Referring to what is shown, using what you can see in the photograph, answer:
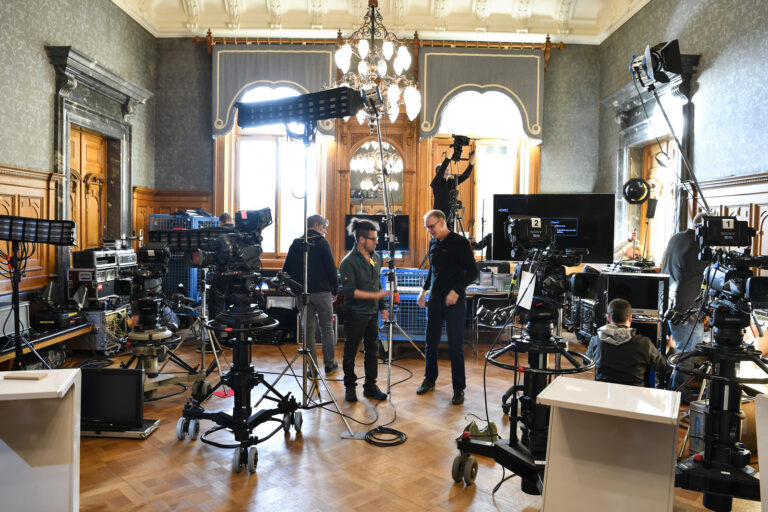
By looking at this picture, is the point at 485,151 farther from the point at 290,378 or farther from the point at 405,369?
→ the point at 290,378

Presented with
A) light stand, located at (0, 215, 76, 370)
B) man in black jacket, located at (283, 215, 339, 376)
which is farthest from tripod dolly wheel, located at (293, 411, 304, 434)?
light stand, located at (0, 215, 76, 370)

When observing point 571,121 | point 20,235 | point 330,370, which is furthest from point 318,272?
point 571,121

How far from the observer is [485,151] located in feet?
29.1

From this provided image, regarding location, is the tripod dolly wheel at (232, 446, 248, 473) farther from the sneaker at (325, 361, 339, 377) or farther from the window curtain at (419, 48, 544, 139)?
the window curtain at (419, 48, 544, 139)

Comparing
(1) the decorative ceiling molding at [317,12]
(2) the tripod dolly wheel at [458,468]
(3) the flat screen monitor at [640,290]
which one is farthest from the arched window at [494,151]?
(2) the tripod dolly wheel at [458,468]

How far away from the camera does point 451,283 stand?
4.50 meters

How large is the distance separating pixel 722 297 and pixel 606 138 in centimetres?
586

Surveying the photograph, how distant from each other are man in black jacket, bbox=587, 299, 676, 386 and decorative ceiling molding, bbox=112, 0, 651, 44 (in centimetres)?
593

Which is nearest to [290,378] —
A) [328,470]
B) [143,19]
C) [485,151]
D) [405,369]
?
[405,369]

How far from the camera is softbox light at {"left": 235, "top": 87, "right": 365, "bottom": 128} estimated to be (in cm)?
345

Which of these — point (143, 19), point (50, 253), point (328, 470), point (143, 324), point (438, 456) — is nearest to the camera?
point (328, 470)

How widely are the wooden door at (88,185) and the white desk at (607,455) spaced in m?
6.28

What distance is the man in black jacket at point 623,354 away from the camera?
3.49 meters

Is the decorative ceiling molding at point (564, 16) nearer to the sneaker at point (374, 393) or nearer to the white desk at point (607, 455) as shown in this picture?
the sneaker at point (374, 393)
